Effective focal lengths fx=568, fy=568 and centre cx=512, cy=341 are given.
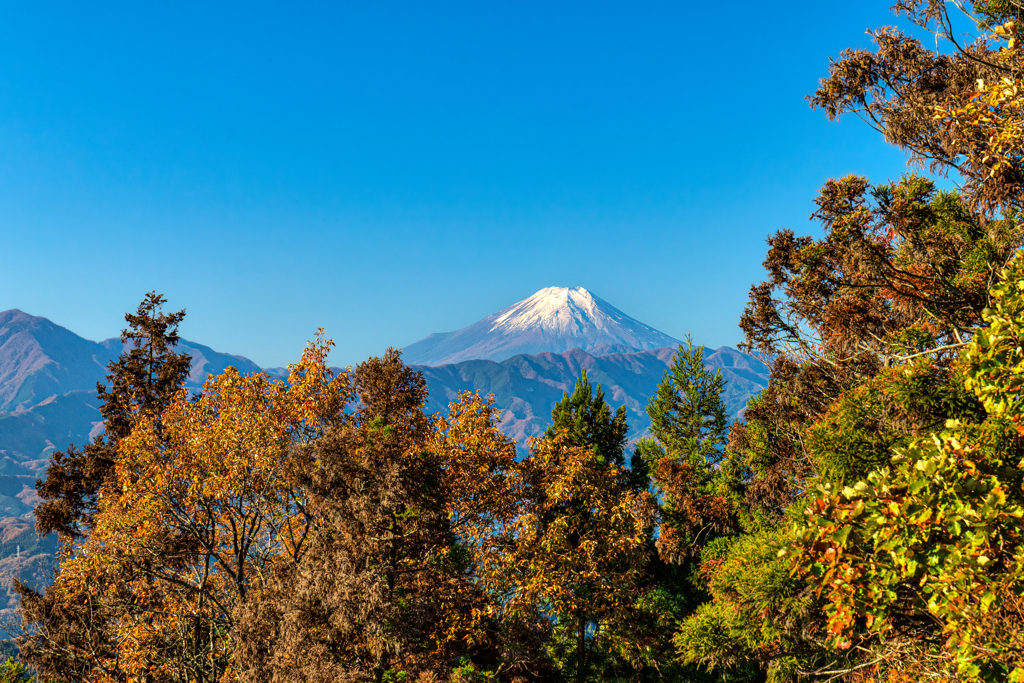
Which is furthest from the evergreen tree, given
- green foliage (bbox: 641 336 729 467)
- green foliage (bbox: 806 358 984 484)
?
green foliage (bbox: 806 358 984 484)

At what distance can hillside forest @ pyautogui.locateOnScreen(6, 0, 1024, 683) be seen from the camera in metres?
4.94

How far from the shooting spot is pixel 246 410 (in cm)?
1586

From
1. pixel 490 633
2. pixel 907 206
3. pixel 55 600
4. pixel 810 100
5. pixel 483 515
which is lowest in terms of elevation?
pixel 55 600

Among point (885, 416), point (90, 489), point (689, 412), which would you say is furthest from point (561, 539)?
point (689, 412)

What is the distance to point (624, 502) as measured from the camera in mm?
14547

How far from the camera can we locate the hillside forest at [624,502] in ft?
16.2

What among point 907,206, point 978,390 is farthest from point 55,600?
point 907,206

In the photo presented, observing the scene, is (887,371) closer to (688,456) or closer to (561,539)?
(561,539)

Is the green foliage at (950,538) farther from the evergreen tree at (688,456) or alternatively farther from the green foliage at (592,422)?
the evergreen tree at (688,456)

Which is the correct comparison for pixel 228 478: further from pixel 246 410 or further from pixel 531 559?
pixel 531 559

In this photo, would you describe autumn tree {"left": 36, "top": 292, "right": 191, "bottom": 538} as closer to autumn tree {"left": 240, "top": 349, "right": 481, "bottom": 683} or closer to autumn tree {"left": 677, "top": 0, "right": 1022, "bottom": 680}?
autumn tree {"left": 240, "top": 349, "right": 481, "bottom": 683}

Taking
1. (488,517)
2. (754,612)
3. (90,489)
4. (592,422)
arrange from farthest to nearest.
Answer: (592,422) → (90,489) → (488,517) → (754,612)

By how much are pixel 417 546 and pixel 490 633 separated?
4.15m

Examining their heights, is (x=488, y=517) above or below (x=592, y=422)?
below
